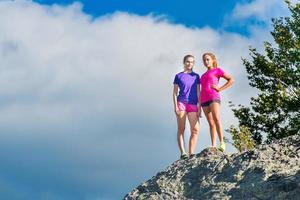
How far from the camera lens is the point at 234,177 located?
9.75 meters

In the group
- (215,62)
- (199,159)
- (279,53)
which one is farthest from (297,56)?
(199,159)

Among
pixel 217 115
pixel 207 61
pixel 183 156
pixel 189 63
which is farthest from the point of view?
pixel 189 63

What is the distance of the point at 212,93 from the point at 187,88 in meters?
0.51

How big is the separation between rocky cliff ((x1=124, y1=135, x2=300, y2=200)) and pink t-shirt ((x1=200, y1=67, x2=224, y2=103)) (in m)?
1.40

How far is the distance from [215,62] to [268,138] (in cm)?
1519

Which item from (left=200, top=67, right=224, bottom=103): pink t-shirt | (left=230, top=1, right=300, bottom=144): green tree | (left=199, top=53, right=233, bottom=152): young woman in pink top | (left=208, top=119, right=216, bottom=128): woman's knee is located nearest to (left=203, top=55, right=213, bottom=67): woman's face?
(left=199, top=53, right=233, bottom=152): young woman in pink top

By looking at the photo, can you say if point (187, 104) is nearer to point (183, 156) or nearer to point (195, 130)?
point (195, 130)

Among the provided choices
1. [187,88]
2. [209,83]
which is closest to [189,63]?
[187,88]

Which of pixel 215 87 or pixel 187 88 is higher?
pixel 187 88

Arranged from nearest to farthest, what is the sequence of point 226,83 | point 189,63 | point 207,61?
point 226,83 → point 207,61 → point 189,63

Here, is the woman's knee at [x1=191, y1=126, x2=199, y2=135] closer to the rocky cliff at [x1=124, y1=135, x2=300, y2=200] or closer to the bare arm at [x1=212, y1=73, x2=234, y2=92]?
the bare arm at [x1=212, y1=73, x2=234, y2=92]

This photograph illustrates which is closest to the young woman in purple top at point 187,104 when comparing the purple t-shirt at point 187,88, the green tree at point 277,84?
the purple t-shirt at point 187,88

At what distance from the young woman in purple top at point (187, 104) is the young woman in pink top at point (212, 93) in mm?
139

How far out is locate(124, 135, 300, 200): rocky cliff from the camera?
9227mm
